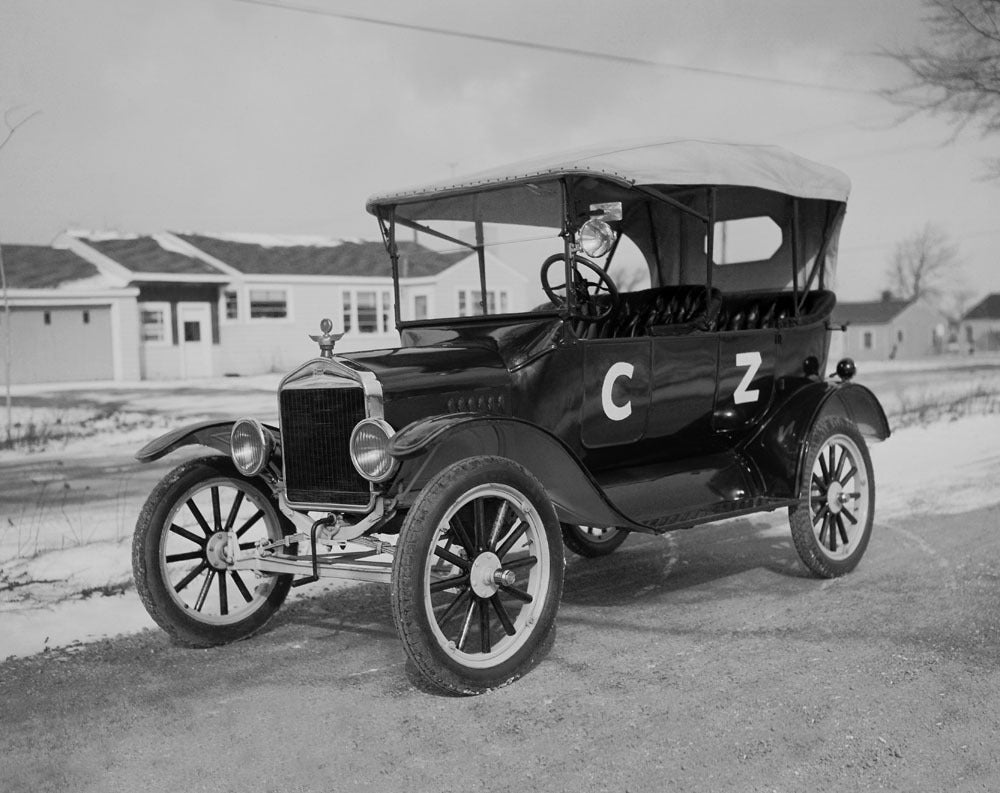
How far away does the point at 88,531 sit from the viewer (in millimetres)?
7723

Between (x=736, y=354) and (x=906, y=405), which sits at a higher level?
(x=736, y=354)

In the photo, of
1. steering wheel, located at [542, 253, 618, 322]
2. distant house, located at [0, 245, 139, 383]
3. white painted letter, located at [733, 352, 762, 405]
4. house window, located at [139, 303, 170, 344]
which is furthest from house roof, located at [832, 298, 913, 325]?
steering wheel, located at [542, 253, 618, 322]

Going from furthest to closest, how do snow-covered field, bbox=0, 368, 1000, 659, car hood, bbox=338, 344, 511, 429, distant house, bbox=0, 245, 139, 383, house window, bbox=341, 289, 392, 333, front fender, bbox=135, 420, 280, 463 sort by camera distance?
house window, bbox=341, 289, 392, 333
distant house, bbox=0, 245, 139, 383
snow-covered field, bbox=0, 368, 1000, 659
front fender, bbox=135, 420, 280, 463
car hood, bbox=338, 344, 511, 429

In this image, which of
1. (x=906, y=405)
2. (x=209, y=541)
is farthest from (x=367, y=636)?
(x=906, y=405)

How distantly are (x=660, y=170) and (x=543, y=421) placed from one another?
1353mm

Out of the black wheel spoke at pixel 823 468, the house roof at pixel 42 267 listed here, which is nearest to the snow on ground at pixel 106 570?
the black wheel spoke at pixel 823 468

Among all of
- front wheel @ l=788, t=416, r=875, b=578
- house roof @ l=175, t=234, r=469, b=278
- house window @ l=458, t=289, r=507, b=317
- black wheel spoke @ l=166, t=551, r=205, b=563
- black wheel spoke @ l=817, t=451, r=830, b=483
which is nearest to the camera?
black wheel spoke @ l=166, t=551, r=205, b=563

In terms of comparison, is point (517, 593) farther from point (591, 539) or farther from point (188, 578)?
point (591, 539)

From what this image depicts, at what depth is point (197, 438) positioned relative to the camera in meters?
5.15

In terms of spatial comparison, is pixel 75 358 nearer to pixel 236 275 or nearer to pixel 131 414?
pixel 236 275

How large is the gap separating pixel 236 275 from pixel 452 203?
2470 centimetres

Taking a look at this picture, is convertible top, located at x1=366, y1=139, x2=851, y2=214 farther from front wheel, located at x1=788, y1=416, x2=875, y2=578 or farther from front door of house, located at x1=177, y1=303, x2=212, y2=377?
front door of house, located at x1=177, y1=303, x2=212, y2=377

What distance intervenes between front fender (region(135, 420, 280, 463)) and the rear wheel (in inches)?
87.4

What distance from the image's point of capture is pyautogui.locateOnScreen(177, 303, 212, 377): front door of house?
1129 inches
